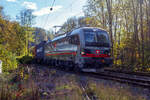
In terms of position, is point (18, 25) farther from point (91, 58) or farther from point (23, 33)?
point (91, 58)

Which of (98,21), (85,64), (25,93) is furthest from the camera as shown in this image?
(98,21)

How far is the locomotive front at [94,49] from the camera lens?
1134 centimetres

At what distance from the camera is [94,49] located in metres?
11.6

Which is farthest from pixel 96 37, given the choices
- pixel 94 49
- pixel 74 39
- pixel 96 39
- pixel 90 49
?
pixel 74 39

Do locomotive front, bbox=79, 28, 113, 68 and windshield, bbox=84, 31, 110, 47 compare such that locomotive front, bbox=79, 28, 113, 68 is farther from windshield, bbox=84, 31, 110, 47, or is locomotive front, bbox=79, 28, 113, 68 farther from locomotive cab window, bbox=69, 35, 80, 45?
locomotive cab window, bbox=69, 35, 80, 45

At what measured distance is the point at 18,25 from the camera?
45344 mm

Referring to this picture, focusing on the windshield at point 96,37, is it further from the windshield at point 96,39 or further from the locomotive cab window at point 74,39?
the locomotive cab window at point 74,39

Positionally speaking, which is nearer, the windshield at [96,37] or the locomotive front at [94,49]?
the locomotive front at [94,49]

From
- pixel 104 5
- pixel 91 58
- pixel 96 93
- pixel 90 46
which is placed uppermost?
pixel 104 5

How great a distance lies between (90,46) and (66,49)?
3.07 metres

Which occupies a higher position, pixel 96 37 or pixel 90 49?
pixel 96 37

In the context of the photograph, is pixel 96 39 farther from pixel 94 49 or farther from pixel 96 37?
pixel 94 49

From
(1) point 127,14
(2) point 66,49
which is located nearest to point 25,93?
(2) point 66,49

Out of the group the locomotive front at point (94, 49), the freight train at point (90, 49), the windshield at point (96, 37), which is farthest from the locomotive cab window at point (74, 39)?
the windshield at point (96, 37)
